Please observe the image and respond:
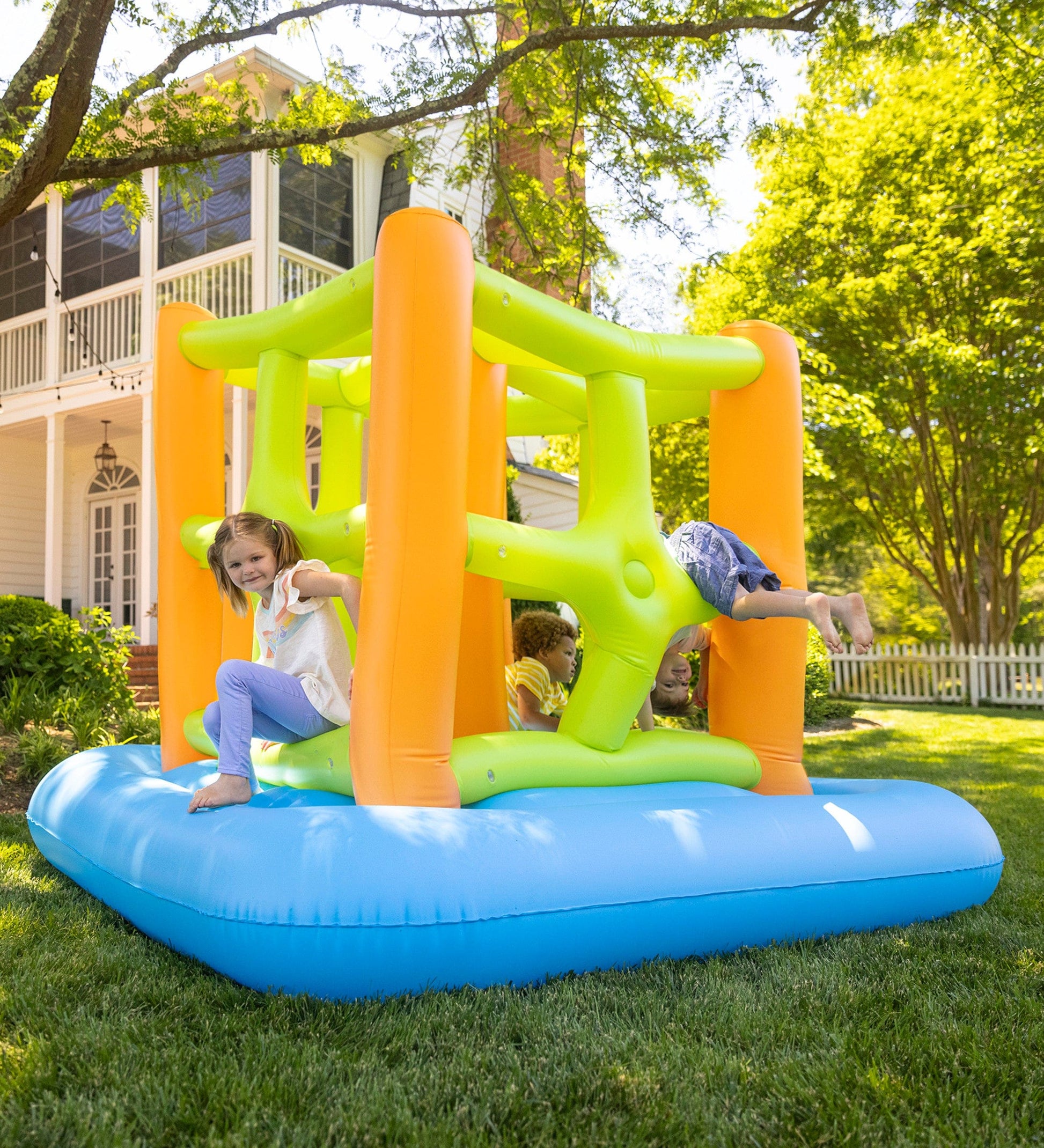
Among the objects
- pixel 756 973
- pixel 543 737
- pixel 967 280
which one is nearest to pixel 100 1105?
pixel 756 973

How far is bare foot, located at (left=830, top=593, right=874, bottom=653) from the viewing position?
3.64 m

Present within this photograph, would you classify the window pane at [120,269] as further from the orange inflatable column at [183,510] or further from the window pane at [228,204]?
the orange inflatable column at [183,510]

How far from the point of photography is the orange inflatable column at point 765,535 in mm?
4320

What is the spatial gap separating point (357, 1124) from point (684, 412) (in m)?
3.85

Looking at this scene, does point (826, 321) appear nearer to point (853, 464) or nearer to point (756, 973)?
point (853, 464)

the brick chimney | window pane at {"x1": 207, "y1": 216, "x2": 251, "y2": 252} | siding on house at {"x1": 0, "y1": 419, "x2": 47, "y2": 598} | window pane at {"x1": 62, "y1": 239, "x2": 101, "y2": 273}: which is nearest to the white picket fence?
the brick chimney

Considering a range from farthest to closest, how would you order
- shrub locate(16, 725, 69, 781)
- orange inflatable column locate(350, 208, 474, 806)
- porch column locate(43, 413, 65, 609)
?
porch column locate(43, 413, 65, 609) < shrub locate(16, 725, 69, 781) < orange inflatable column locate(350, 208, 474, 806)

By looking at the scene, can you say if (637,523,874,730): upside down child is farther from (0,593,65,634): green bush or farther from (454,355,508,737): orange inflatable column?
(0,593,65,634): green bush

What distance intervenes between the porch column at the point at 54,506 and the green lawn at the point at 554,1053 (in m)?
10.1

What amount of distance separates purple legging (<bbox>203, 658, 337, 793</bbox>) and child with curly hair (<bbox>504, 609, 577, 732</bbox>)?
4.10 ft

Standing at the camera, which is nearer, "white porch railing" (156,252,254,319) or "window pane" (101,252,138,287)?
"white porch railing" (156,252,254,319)

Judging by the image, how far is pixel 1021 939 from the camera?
10.6 feet

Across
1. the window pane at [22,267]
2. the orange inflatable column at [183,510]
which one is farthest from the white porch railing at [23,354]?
the orange inflatable column at [183,510]

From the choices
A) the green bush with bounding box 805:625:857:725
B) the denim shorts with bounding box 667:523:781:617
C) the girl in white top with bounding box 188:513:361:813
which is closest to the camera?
the girl in white top with bounding box 188:513:361:813
